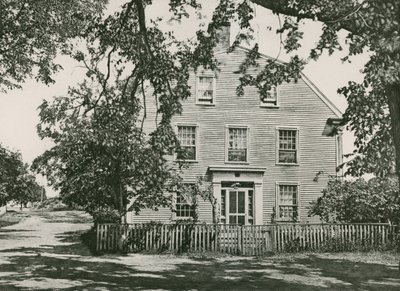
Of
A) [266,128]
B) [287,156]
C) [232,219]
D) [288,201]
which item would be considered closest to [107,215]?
[232,219]

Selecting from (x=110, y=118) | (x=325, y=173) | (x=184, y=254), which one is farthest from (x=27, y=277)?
(x=325, y=173)

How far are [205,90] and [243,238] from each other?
1039 centimetres

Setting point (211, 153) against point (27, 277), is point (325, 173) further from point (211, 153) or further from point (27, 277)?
point (27, 277)

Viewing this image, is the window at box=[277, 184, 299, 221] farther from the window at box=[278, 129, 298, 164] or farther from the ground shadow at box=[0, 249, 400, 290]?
the ground shadow at box=[0, 249, 400, 290]

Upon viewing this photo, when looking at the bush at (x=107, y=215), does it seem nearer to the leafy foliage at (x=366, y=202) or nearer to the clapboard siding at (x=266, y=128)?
the clapboard siding at (x=266, y=128)

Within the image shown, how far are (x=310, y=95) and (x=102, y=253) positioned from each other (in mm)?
15120

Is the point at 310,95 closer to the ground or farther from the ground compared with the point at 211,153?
farther from the ground

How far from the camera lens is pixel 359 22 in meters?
8.24

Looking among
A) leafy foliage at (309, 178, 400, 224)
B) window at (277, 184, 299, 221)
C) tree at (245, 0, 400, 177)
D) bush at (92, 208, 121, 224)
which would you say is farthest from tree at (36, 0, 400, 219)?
window at (277, 184, 299, 221)

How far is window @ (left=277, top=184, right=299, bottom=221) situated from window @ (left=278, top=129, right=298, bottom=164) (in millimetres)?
1441

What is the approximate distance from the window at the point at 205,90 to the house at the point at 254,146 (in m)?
0.05

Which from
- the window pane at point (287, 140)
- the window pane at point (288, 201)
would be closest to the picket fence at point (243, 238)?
the window pane at point (288, 201)

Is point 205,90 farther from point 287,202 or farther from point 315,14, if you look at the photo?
point 315,14

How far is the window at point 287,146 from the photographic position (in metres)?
25.8
